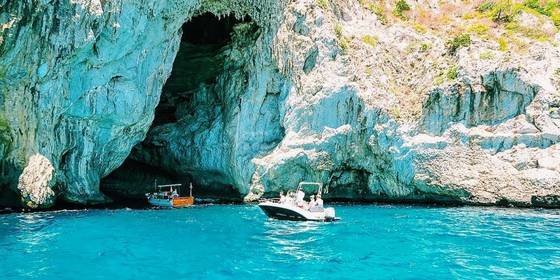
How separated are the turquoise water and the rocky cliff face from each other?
19.3 ft

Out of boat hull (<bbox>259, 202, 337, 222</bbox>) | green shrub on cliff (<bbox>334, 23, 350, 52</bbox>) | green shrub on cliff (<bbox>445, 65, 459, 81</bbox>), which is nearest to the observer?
boat hull (<bbox>259, 202, 337, 222</bbox>)

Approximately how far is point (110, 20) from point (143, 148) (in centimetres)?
1937

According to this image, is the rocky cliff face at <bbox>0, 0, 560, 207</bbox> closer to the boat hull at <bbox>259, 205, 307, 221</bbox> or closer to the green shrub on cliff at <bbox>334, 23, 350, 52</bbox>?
the green shrub on cliff at <bbox>334, 23, 350, 52</bbox>

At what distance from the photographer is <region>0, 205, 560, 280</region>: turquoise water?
2186cm

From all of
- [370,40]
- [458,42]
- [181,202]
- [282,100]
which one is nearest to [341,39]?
[370,40]

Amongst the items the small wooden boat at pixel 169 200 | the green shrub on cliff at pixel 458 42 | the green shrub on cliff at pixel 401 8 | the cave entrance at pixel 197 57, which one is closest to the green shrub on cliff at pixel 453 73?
the green shrub on cliff at pixel 458 42

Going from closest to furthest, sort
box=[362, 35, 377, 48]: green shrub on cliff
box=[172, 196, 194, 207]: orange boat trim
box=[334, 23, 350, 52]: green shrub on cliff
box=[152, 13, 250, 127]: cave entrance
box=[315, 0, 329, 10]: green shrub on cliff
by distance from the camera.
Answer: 1. box=[172, 196, 194, 207]: orange boat trim
2. box=[334, 23, 350, 52]: green shrub on cliff
3. box=[315, 0, 329, 10]: green shrub on cliff
4. box=[362, 35, 377, 48]: green shrub on cliff
5. box=[152, 13, 250, 127]: cave entrance

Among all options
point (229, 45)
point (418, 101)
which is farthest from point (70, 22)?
point (418, 101)

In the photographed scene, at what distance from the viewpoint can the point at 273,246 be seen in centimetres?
2664

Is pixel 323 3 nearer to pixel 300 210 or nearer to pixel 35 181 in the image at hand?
pixel 300 210

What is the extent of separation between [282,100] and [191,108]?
34.1 ft

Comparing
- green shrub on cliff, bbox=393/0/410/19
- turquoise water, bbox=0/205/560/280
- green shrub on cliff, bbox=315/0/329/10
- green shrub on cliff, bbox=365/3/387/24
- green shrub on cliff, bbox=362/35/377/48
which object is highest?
green shrub on cliff, bbox=393/0/410/19

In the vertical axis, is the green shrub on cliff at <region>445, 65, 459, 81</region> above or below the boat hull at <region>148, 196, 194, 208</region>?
above

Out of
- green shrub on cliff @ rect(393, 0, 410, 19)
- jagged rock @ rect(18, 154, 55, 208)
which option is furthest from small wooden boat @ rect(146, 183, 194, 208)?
green shrub on cliff @ rect(393, 0, 410, 19)
